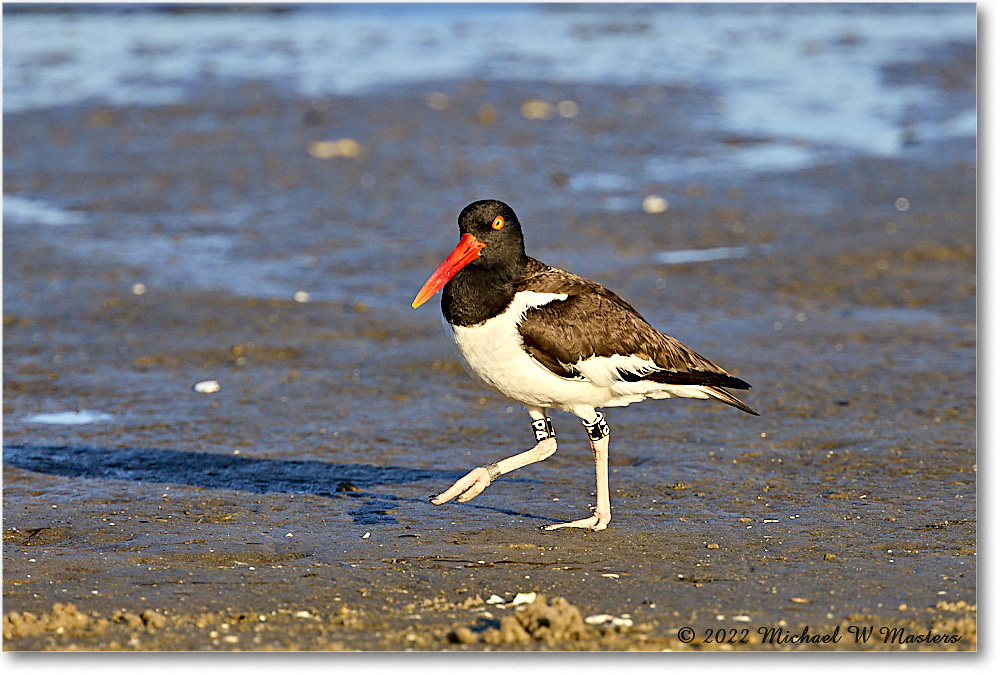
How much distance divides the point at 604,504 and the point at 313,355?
346 cm

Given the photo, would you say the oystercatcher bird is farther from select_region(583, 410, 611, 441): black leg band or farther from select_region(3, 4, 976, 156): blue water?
select_region(3, 4, 976, 156): blue water

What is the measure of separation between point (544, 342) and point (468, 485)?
0.77 metres

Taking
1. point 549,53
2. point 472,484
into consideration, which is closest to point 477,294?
point 472,484

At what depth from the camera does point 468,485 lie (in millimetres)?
5598

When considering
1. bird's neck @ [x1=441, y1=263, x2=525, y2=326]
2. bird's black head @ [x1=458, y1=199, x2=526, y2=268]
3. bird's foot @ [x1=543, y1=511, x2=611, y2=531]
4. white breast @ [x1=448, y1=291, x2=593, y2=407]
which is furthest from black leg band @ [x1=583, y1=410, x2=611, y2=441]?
bird's black head @ [x1=458, y1=199, x2=526, y2=268]

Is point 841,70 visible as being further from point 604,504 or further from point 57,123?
point 604,504

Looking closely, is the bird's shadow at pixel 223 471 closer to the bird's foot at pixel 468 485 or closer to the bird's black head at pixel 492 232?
the bird's foot at pixel 468 485

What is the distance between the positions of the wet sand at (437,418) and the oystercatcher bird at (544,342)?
52 cm

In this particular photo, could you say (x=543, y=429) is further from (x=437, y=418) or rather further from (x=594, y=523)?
(x=437, y=418)

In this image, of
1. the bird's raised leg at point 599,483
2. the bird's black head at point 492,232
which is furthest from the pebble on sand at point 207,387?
the bird's raised leg at point 599,483

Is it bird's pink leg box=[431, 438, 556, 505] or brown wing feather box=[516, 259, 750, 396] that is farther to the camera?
bird's pink leg box=[431, 438, 556, 505]

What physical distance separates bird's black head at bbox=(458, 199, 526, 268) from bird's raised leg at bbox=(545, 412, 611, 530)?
842 mm

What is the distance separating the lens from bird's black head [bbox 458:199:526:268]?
218 inches

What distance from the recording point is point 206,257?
10719 millimetres
